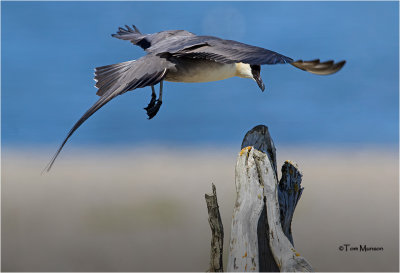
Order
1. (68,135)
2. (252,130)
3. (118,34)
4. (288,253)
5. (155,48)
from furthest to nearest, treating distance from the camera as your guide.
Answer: (118,34)
(155,48)
(252,130)
(288,253)
(68,135)

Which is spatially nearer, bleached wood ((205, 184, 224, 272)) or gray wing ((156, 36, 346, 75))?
gray wing ((156, 36, 346, 75))

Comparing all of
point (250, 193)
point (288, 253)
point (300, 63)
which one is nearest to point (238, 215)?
point (250, 193)

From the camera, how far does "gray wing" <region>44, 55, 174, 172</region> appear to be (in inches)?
181

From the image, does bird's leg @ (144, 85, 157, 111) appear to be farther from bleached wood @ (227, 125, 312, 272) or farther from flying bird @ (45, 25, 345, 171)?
bleached wood @ (227, 125, 312, 272)

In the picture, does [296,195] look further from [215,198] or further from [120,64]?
[120,64]

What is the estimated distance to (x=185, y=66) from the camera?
16.7 feet

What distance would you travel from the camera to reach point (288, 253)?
4.41m

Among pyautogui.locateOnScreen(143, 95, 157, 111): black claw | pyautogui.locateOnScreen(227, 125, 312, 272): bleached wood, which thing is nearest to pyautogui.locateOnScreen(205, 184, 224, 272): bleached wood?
pyautogui.locateOnScreen(227, 125, 312, 272): bleached wood

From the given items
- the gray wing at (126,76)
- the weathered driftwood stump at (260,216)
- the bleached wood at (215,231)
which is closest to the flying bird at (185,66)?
the gray wing at (126,76)

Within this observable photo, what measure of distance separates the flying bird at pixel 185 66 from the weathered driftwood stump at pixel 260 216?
2.38 ft

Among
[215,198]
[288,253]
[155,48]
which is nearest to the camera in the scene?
[288,253]

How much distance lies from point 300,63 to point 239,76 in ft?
4.11

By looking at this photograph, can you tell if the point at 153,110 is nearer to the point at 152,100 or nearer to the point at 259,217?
the point at 152,100

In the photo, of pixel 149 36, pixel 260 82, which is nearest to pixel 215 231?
pixel 260 82
